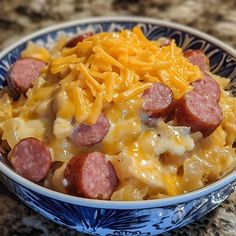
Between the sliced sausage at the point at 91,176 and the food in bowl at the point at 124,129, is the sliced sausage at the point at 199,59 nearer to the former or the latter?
the food in bowl at the point at 124,129

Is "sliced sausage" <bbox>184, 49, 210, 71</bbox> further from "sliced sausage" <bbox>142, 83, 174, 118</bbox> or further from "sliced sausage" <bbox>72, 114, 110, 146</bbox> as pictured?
"sliced sausage" <bbox>72, 114, 110, 146</bbox>

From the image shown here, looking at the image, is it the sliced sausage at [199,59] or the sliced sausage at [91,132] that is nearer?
the sliced sausage at [91,132]

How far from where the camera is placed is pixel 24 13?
7.34 ft

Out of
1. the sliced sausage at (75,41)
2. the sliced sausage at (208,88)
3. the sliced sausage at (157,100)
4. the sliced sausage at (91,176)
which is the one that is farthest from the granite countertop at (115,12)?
the sliced sausage at (91,176)

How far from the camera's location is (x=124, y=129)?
1141 millimetres

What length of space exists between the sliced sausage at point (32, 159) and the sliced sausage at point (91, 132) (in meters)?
0.07

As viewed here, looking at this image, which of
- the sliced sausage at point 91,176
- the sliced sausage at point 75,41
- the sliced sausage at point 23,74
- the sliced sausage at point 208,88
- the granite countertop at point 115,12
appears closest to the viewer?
the sliced sausage at point 91,176

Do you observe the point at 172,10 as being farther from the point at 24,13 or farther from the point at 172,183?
the point at 172,183

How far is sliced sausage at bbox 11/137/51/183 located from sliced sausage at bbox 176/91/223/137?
305 mm

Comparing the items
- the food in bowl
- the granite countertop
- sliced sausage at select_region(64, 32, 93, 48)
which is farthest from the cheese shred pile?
the granite countertop

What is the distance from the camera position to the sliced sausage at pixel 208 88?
124 cm

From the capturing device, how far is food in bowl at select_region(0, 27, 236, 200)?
1.10 metres

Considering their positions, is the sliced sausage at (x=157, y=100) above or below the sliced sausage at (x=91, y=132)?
above

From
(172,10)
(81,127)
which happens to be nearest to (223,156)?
(81,127)
